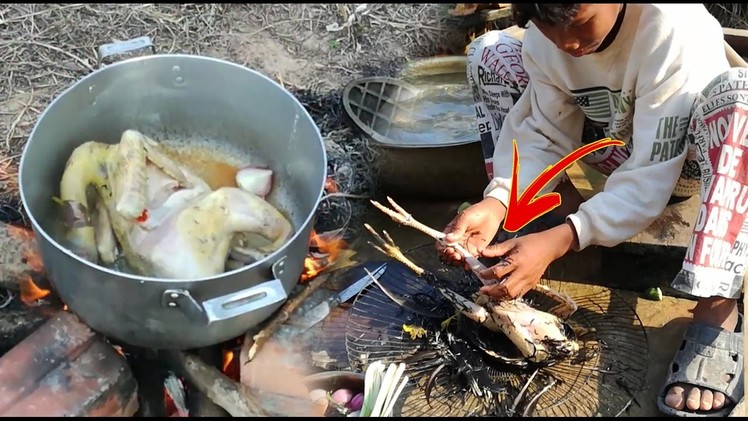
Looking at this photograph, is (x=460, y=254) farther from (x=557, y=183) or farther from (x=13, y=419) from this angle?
(x=13, y=419)

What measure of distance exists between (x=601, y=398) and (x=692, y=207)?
3.13 feet

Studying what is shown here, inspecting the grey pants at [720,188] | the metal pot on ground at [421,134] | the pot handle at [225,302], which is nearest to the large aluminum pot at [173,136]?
the pot handle at [225,302]

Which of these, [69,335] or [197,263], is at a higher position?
[197,263]

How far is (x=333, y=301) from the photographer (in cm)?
251

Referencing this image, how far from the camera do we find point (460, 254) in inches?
83.8

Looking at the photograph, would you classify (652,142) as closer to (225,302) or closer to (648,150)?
(648,150)

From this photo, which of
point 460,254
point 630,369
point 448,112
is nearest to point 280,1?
point 448,112

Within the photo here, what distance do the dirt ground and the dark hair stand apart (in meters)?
1.24

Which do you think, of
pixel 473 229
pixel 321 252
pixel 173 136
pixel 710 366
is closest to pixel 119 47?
pixel 173 136

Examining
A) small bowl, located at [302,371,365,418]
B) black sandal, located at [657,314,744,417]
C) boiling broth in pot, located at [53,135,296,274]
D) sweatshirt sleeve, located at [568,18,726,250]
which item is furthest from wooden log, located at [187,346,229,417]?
black sandal, located at [657,314,744,417]

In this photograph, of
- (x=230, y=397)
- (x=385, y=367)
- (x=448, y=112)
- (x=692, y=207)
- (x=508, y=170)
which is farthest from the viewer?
(x=448, y=112)

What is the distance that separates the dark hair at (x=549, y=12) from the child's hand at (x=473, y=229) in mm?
586

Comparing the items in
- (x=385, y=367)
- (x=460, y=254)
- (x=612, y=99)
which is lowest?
(x=385, y=367)
